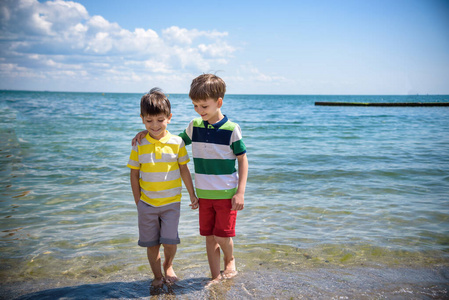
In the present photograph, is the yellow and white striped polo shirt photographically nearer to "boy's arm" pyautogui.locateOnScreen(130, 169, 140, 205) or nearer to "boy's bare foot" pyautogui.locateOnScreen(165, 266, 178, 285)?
"boy's arm" pyautogui.locateOnScreen(130, 169, 140, 205)

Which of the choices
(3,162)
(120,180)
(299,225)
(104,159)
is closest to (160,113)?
(299,225)

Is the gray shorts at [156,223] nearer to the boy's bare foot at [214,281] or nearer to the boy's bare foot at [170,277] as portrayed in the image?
the boy's bare foot at [170,277]

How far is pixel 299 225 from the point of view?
14.8 feet

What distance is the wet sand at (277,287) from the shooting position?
2.77m

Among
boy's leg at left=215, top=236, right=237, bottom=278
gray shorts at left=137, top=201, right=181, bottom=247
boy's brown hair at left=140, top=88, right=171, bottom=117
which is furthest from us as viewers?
boy's leg at left=215, top=236, right=237, bottom=278

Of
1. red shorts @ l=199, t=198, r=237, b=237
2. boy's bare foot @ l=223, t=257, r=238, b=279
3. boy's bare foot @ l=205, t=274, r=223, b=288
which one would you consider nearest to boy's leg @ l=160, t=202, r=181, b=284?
red shorts @ l=199, t=198, r=237, b=237

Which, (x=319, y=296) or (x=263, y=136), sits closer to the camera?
(x=319, y=296)

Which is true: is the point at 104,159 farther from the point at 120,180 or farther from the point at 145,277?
the point at 145,277

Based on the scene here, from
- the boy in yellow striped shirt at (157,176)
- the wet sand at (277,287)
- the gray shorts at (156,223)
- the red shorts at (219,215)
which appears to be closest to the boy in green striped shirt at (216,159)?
the red shorts at (219,215)

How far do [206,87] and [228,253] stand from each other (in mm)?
1555

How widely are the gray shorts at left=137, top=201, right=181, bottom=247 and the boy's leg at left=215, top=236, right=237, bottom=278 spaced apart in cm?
39

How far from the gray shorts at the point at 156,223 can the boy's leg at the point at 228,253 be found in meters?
0.39

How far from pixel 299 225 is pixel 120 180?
151 inches

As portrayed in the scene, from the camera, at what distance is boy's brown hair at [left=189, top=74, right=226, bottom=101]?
273 centimetres
